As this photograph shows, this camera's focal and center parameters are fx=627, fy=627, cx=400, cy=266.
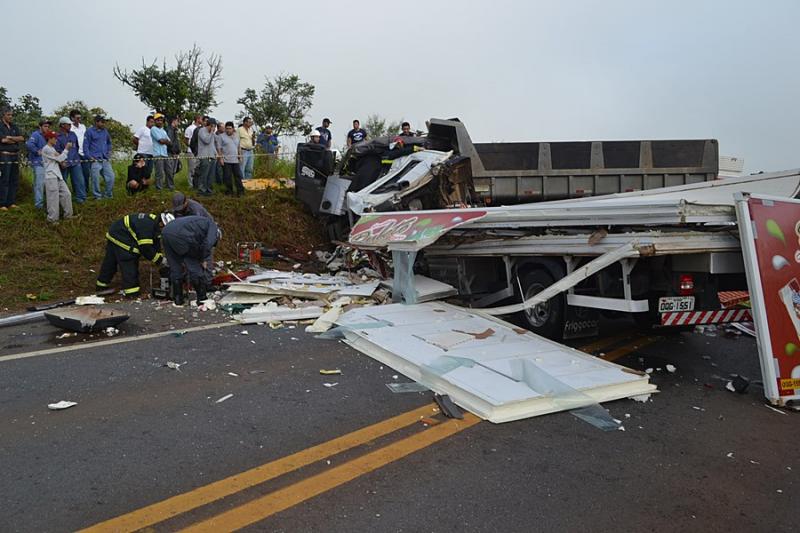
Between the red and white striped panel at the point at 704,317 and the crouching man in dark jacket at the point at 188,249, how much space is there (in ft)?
19.1

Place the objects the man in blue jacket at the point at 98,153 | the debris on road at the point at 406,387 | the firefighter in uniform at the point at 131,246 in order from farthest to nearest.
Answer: the man in blue jacket at the point at 98,153, the firefighter in uniform at the point at 131,246, the debris on road at the point at 406,387

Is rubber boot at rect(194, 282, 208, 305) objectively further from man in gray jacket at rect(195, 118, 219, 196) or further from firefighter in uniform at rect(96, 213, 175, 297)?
man in gray jacket at rect(195, 118, 219, 196)

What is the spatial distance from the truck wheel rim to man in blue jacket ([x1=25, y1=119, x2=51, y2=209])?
28.0 ft

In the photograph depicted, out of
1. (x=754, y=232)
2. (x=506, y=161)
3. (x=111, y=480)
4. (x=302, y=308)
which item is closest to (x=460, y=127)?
(x=506, y=161)

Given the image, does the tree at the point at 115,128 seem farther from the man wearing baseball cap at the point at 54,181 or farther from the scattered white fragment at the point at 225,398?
the scattered white fragment at the point at 225,398

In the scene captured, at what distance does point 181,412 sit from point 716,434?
3.56 meters

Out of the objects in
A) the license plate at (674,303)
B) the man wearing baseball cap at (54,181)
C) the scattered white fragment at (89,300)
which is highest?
the man wearing baseball cap at (54,181)

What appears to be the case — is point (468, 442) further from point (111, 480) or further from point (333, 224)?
point (333, 224)

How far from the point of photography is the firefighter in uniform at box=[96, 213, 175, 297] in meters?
8.96

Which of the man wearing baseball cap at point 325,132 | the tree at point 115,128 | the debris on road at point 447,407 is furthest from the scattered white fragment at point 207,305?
the tree at point 115,128

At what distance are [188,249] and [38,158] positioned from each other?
14.5 ft

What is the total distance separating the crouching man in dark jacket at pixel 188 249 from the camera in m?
8.19

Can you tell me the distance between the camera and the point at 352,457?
3564mm

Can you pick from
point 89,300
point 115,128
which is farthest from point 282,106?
point 89,300
